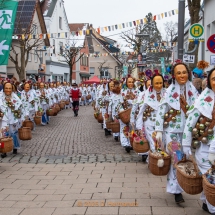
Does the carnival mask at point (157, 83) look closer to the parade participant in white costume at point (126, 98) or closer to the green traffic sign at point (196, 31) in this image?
the parade participant in white costume at point (126, 98)

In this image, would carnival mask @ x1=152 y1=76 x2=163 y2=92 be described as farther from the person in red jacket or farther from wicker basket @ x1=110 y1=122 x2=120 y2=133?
the person in red jacket

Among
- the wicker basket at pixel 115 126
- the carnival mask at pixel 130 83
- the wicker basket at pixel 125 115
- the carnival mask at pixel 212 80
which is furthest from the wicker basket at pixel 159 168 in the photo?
the wicker basket at pixel 115 126

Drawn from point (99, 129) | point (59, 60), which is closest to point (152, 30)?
point (59, 60)

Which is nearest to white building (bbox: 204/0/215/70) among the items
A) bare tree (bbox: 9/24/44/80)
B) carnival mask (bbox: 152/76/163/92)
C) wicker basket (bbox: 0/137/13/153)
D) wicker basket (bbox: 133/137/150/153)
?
bare tree (bbox: 9/24/44/80)

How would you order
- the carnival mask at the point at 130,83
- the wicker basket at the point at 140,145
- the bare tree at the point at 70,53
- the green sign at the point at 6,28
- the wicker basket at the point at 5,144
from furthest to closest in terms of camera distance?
the bare tree at the point at 70,53 < the green sign at the point at 6,28 < the carnival mask at the point at 130,83 < the wicker basket at the point at 5,144 < the wicker basket at the point at 140,145

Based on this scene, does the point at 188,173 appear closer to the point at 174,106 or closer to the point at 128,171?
the point at 174,106

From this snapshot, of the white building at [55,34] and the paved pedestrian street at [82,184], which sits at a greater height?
the white building at [55,34]

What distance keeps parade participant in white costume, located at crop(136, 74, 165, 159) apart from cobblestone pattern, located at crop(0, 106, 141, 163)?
59.8 inches

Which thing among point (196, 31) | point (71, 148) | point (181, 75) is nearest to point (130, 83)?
point (71, 148)

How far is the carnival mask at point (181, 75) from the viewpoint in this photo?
5.63 m

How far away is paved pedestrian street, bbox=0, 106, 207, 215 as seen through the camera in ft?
18.3

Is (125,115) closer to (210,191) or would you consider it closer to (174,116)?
(174,116)

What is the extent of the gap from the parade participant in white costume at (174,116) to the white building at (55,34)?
3655 cm

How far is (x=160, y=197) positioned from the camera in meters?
6.06
